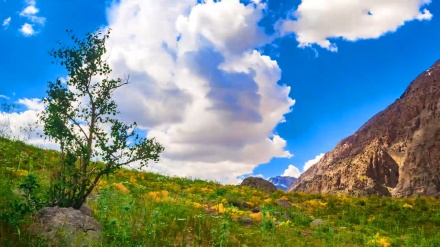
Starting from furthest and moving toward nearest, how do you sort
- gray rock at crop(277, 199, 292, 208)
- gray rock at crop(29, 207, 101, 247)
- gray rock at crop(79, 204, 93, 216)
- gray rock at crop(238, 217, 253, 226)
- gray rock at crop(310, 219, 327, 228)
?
gray rock at crop(277, 199, 292, 208)
gray rock at crop(310, 219, 327, 228)
gray rock at crop(238, 217, 253, 226)
gray rock at crop(79, 204, 93, 216)
gray rock at crop(29, 207, 101, 247)

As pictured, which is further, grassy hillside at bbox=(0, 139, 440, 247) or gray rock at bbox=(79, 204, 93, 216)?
gray rock at bbox=(79, 204, 93, 216)

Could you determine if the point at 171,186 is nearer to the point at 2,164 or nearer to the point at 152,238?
the point at 2,164

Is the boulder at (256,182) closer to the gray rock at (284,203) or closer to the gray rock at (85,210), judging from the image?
the gray rock at (284,203)

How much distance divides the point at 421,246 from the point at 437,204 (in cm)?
1146

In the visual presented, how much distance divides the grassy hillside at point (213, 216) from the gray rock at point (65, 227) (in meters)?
0.25

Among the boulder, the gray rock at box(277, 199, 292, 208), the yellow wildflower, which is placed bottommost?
the yellow wildflower

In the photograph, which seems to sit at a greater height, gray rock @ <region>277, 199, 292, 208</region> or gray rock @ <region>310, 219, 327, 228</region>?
gray rock @ <region>277, 199, 292, 208</region>

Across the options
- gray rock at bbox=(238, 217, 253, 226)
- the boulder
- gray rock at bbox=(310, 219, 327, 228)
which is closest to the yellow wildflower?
gray rock at bbox=(238, 217, 253, 226)

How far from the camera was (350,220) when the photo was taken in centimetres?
1862

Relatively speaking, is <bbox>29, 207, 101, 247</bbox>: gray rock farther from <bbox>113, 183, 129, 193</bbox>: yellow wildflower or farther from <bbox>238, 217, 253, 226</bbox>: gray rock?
<bbox>113, 183, 129, 193</bbox>: yellow wildflower

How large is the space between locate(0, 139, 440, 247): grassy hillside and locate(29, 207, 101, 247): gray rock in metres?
0.25

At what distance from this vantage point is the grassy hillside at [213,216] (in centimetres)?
998

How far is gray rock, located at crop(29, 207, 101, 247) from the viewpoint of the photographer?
9062 millimetres

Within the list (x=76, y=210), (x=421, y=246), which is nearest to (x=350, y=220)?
(x=421, y=246)
